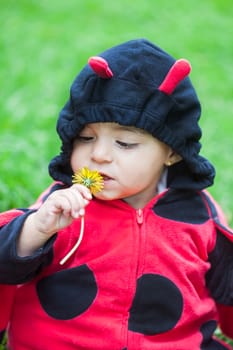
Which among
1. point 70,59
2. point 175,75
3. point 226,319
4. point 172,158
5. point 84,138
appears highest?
point 175,75

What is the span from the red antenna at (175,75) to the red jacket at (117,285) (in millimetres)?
407

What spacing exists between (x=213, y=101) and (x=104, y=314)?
11.8ft

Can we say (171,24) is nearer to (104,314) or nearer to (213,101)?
(213,101)

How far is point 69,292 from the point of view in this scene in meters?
2.31

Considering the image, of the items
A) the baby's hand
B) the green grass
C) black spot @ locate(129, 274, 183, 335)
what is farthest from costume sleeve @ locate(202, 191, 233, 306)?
the green grass

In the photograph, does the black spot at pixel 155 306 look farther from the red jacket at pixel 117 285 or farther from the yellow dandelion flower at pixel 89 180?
the yellow dandelion flower at pixel 89 180

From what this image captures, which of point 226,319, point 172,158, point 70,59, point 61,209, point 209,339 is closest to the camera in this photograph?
point 61,209

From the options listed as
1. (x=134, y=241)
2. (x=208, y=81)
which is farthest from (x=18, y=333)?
(x=208, y=81)

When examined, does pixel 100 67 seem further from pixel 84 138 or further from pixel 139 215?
pixel 139 215

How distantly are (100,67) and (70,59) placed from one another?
4042 mm

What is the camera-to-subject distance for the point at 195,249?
7.89 ft

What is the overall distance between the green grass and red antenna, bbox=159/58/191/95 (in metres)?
1.28

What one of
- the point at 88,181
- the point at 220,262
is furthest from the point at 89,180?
the point at 220,262

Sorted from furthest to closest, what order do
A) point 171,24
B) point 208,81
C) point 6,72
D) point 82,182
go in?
point 171,24 < point 208,81 < point 6,72 < point 82,182
